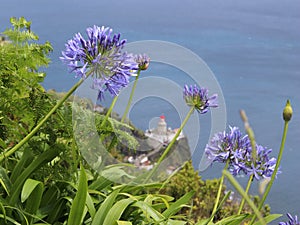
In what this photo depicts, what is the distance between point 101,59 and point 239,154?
1.93 feet

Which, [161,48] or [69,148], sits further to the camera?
[161,48]

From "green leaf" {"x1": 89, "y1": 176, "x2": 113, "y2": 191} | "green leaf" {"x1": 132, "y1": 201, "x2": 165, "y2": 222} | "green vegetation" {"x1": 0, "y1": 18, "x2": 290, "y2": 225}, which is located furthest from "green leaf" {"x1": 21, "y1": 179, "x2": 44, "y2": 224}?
"green leaf" {"x1": 132, "y1": 201, "x2": 165, "y2": 222}

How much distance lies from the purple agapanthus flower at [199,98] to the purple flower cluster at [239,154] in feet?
0.41

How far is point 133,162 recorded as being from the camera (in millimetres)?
2676

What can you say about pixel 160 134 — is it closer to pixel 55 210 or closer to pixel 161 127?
pixel 161 127

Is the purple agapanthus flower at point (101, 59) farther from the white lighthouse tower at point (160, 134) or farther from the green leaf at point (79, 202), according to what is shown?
the white lighthouse tower at point (160, 134)

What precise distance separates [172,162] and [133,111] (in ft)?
0.95

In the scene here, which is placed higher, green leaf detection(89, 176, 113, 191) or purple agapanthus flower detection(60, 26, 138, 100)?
purple agapanthus flower detection(60, 26, 138, 100)

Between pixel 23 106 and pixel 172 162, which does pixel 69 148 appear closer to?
pixel 23 106

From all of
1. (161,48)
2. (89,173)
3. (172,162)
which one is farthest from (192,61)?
(89,173)

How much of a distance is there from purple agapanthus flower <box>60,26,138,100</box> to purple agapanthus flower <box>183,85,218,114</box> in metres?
0.41

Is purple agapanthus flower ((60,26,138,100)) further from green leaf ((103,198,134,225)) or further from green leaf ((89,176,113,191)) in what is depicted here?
green leaf ((89,176,113,191))

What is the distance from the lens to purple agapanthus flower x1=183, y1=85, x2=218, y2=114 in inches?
81.4

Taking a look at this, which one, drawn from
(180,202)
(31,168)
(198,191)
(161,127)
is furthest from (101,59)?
(198,191)
